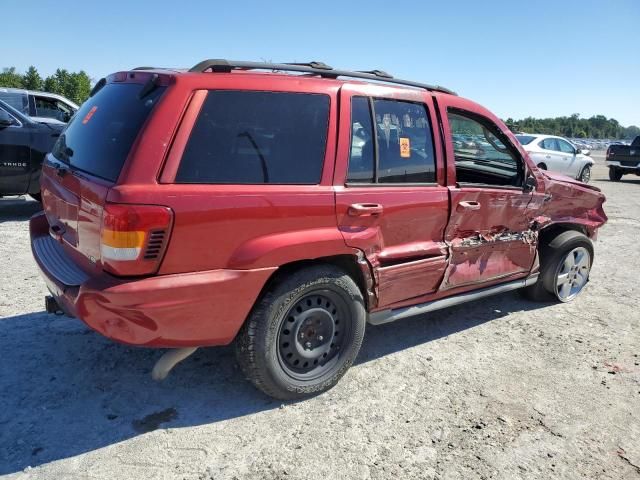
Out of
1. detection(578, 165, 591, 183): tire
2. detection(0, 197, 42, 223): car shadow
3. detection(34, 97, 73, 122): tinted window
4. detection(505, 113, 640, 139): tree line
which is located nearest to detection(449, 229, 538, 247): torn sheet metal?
detection(0, 197, 42, 223): car shadow

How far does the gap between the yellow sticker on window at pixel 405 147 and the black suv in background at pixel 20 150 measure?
6.05m

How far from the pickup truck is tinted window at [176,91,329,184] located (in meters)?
19.6

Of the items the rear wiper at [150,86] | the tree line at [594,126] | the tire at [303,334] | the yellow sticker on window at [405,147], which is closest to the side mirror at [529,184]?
the yellow sticker on window at [405,147]

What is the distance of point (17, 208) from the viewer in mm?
8336

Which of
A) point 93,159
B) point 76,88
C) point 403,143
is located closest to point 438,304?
point 403,143

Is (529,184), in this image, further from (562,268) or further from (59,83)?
(59,83)

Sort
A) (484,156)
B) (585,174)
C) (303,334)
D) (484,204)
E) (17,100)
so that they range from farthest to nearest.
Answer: (585,174), (17,100), (484,156), (484,204), (303,334)

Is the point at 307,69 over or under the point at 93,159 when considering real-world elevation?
over

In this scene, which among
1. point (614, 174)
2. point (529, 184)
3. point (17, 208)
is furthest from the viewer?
point (614, 174)

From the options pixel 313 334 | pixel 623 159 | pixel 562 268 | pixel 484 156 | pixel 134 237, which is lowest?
pixel 313 334

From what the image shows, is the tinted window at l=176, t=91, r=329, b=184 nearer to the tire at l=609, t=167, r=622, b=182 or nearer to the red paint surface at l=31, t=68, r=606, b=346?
the red paint surface at l=31, t=68, r=606, b=346

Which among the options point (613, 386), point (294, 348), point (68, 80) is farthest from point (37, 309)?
point (68, 80)

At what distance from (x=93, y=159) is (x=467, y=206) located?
2555 mm

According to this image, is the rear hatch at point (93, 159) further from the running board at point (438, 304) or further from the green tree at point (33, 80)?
the green tree at point (33, 80)
